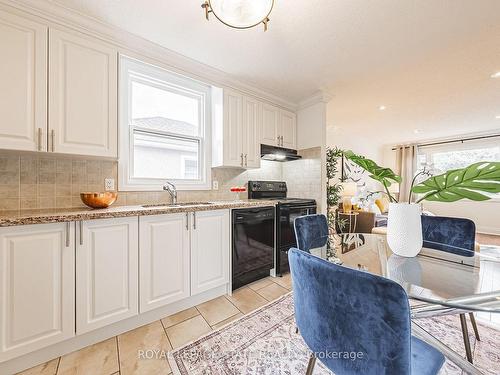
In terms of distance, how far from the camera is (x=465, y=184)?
1034 millimetres

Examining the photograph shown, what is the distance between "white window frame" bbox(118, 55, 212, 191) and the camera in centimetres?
211

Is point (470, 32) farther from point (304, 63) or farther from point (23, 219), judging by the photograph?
point (23, 219)

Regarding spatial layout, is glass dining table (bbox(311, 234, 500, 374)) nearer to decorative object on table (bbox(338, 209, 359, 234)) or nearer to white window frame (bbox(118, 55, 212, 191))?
white window frame (bbox(118, 55, 212, 191))

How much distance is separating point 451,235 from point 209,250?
6.74 feet

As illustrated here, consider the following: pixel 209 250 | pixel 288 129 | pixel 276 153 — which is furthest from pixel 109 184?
pixel 288 129

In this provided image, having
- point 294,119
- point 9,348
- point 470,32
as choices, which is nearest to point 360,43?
point 470,32

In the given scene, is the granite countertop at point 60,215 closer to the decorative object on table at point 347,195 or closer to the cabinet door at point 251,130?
the cabinet door at point 251,130

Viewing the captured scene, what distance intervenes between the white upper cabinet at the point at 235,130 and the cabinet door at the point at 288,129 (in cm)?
51

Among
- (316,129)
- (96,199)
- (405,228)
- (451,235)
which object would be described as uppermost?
(316,129)

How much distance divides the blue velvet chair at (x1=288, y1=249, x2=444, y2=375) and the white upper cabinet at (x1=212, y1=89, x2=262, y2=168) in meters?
1.96

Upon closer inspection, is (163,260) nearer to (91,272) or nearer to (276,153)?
(91,272)

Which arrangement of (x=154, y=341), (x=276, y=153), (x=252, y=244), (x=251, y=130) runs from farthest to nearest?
1. (x=276, y=153)
2. (x=251, y=130)
3. (x=252, y=244)
4. (x=154, y=341)

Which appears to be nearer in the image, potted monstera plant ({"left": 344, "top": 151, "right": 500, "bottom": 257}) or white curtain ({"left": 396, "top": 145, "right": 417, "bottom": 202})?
potted monstera plant ({"left": 344, "top": 151, "right": 500, "bottom": 257})

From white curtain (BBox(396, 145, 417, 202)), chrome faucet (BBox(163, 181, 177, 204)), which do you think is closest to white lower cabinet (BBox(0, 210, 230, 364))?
chrome faucet (BBox(163, 181, 177, 204))
